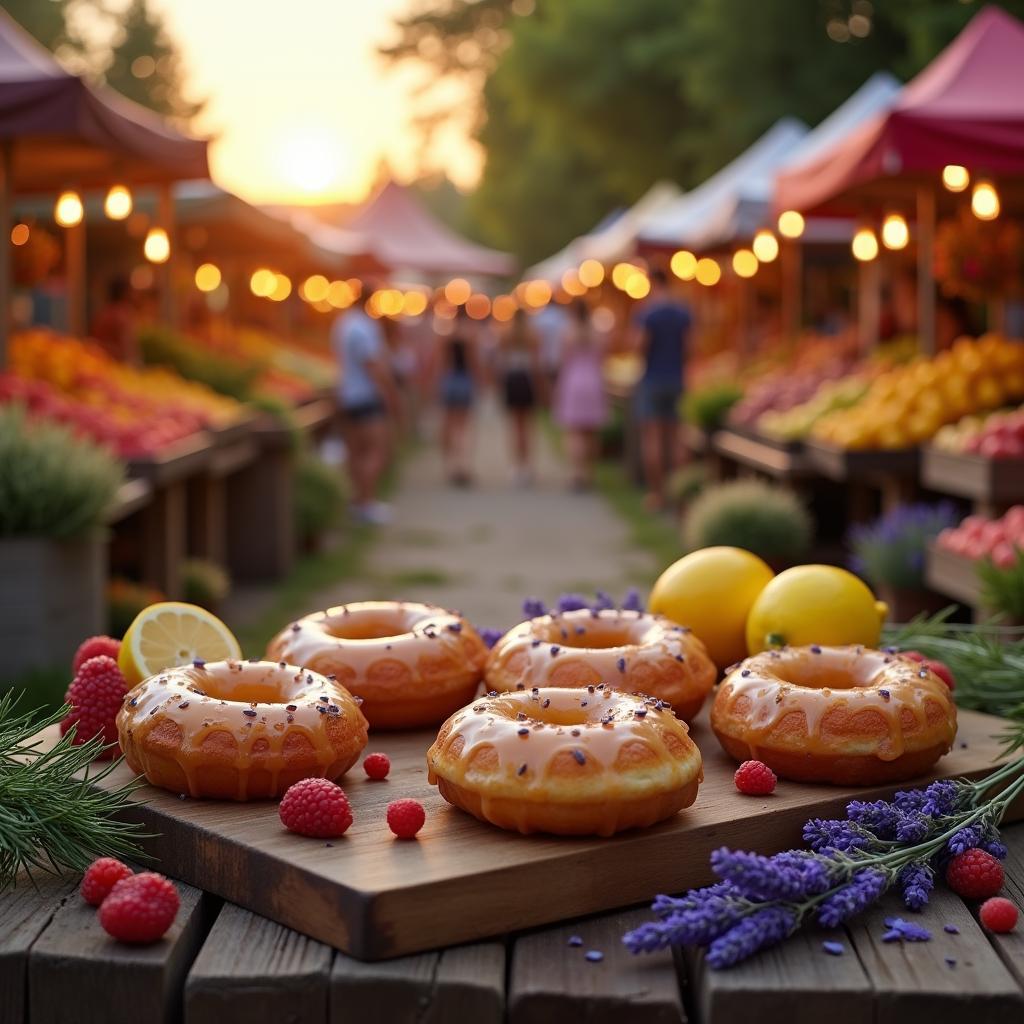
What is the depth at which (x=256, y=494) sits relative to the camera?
35.3ft

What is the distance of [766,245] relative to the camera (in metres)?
14.1

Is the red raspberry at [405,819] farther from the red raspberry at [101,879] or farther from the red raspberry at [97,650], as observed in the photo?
the red raspberry at [97,650]

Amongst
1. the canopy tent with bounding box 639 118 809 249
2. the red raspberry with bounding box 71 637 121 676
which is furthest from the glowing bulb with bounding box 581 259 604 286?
the red raspberry with bounding box 71 637 121 676

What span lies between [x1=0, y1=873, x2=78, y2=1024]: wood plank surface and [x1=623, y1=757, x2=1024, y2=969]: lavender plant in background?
89cm

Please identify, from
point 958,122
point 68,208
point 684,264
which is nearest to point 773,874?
point 958,122

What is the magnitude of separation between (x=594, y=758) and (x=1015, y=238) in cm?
741

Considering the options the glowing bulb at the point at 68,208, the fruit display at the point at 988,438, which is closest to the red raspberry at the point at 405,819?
the fruit display at the point at 988,438

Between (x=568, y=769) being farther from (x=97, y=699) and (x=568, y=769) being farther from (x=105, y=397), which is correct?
(x=105, y=397)

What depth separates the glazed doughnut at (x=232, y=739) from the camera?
253cm

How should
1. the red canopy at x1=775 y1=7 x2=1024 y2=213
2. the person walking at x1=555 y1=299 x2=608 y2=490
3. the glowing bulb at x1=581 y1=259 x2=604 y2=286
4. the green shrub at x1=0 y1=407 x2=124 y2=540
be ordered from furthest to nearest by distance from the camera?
the glowing bulb at x1=581 y1=259 x2=604 y2=286 < the person walking at x1=555 y1=299 x2=608 y2=490 < the red canopy at x1=775 y1=7 x2=1024 y2=213 < the green shrub at x1=0 y1=407 x2=124 y2=540

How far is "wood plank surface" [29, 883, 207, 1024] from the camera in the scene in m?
2.14

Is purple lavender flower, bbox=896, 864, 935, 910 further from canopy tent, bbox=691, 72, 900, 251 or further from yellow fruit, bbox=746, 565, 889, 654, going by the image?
canopy tent, bbox=691, 72, 900, 251

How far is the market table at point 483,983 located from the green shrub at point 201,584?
649cm

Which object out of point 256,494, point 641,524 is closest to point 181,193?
point 256,494
